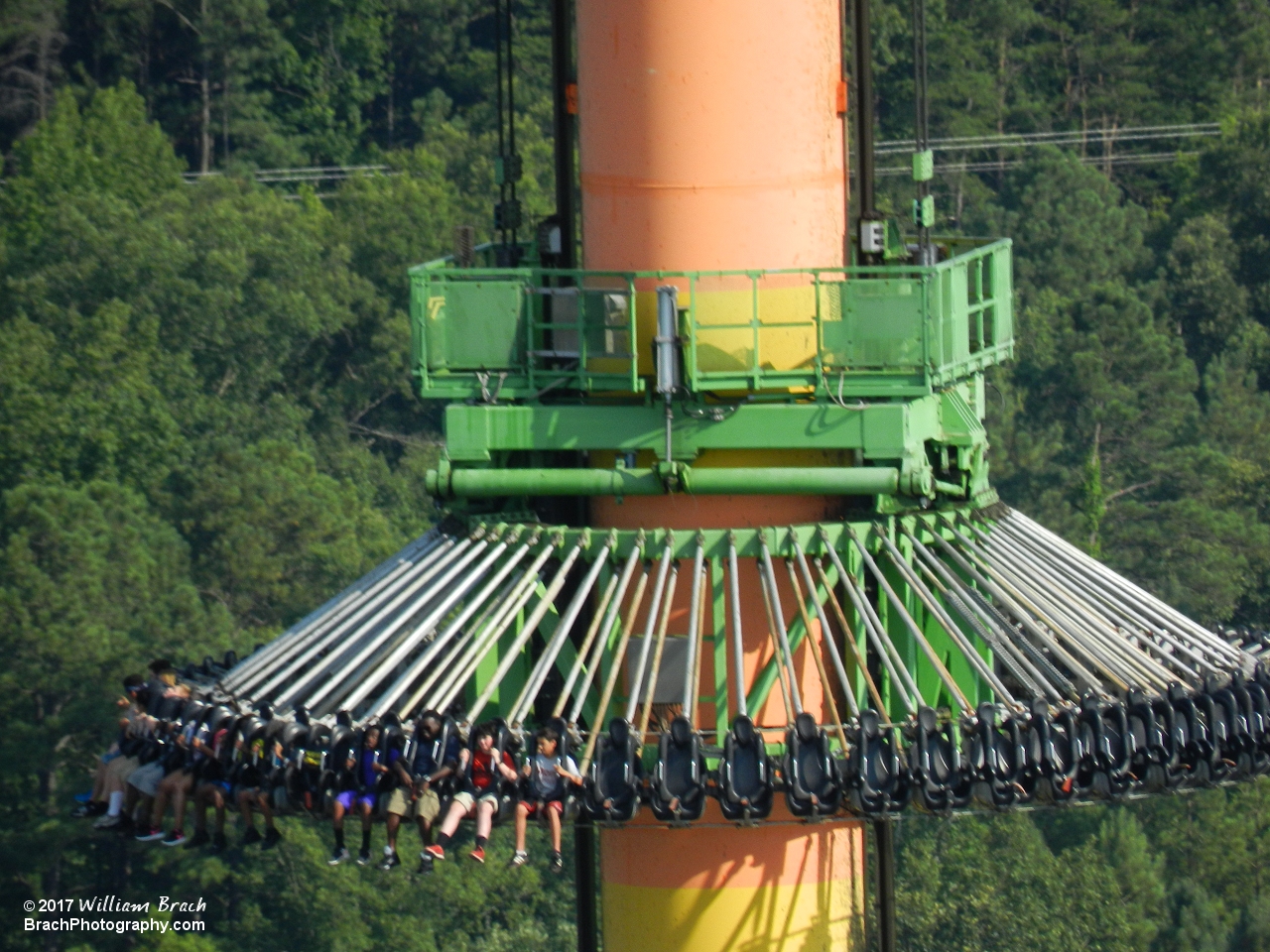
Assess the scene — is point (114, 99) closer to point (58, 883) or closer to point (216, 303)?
point (216, 303)

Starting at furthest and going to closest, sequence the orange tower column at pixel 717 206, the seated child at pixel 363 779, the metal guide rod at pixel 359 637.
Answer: the metal guide rod at pixel 359 637, the orange tower column at pixel 717 206, the seated child at pixel 363 779

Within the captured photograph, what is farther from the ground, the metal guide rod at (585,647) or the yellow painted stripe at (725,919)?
the metal guide rod at (585,647)

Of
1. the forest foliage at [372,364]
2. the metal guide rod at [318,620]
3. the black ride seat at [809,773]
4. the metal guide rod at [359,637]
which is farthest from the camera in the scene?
the forest foliage at [372,364]

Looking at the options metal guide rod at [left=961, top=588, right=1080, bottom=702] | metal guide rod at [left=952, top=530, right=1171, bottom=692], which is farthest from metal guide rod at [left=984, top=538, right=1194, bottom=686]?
metal guide rod at [left=961, top=588, right=1080, bottom=702]

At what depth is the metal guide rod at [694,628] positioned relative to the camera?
25.0 m

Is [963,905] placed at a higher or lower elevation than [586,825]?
lower

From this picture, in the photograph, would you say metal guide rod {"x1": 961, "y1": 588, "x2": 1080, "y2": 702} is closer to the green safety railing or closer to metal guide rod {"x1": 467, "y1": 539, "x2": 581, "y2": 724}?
the green safety railing

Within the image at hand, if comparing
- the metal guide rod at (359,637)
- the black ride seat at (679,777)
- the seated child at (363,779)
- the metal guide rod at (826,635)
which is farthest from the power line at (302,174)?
the black ride seat at (679,777)

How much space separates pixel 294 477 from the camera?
9019 cm

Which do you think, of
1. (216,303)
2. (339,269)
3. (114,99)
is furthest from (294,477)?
(114,99)

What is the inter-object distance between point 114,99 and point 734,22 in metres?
101

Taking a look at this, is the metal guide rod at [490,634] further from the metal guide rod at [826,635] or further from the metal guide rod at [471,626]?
the metal guide rod at [826,635]

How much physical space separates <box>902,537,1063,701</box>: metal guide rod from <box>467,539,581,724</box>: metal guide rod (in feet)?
10.2

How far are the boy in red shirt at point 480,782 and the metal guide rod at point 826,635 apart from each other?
A: 9.65ft
